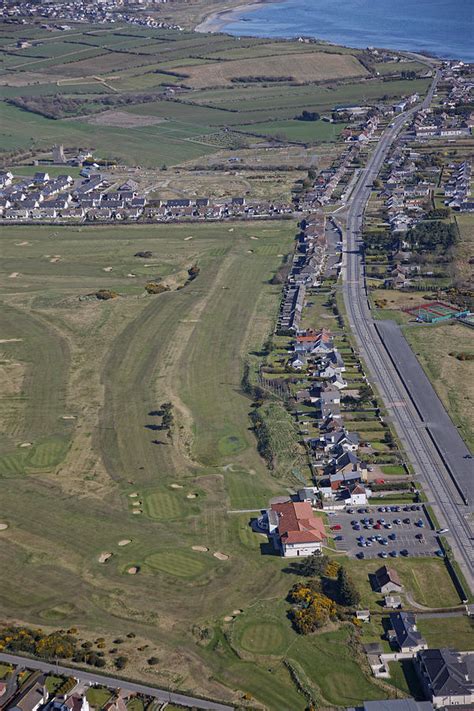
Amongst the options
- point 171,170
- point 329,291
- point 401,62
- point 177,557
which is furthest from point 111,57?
point 177,557

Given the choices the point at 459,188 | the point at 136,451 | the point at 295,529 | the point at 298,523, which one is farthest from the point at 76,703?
the point at 459,188

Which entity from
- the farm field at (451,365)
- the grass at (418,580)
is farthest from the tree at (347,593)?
the farm field at (451,365)

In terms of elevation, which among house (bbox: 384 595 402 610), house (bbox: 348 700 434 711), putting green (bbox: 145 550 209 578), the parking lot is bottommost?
putting green (bbox: 145 550 209 578)

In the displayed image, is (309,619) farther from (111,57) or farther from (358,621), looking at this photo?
(111,57)

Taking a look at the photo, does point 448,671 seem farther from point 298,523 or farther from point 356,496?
point 356,496

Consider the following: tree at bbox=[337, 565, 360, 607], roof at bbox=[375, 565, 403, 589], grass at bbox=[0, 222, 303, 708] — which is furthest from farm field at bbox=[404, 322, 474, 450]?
tree at bbox=[337, 565, 360, 607]

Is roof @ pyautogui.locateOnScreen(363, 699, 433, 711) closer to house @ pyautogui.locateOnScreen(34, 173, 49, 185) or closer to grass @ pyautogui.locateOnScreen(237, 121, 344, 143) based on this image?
house @ pyautogui.locateOnScreen(34, 173, 49, 185)
